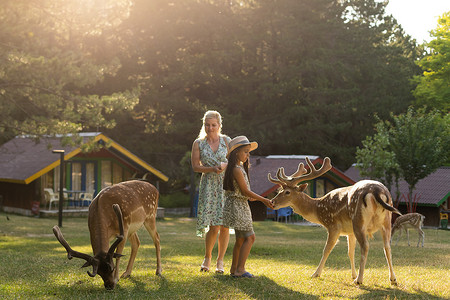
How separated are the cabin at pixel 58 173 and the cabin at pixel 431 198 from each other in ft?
41.0

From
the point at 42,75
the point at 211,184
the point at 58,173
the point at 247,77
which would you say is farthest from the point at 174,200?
Answer: the point at 211,184

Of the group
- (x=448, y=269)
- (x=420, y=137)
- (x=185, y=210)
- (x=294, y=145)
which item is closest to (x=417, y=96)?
(x=294, y=145)

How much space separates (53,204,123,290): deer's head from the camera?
22.8 feet

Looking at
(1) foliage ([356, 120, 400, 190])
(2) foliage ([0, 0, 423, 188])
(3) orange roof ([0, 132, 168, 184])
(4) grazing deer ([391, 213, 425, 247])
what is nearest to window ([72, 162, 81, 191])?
(3) orange roof ([0, 132, 168, 184])

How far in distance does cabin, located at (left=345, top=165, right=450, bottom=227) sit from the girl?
24327 millimetres

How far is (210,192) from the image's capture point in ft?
28.6

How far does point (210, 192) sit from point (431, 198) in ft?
86.3

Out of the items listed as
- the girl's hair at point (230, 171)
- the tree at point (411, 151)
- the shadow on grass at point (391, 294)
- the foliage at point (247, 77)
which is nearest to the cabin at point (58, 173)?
the foliage at point (247, 77)

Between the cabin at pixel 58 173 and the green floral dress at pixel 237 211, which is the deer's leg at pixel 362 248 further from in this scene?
the cabin at pixel 58 173

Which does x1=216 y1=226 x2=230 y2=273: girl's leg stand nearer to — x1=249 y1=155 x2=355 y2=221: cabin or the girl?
the girl

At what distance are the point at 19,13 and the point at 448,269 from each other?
14250 mm

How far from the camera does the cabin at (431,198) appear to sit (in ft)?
105

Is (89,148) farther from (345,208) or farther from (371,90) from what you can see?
(371,90)

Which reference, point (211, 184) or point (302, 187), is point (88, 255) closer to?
point (211, 184)
